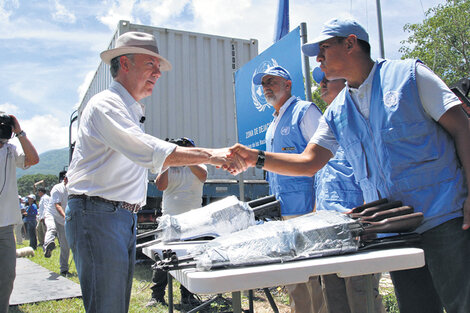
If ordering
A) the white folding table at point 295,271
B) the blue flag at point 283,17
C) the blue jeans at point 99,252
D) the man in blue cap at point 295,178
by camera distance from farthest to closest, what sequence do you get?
the blue flag at point 283,17
the man in blue cap at point 295,178
the blue jeans at point 99,252
the white folding table at point 295,271

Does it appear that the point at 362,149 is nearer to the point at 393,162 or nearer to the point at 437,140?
the point at 393,162

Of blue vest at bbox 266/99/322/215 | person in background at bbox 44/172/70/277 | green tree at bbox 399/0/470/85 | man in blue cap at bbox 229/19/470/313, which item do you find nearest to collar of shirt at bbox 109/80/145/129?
man in blue cap at bbox 229/19/470/313

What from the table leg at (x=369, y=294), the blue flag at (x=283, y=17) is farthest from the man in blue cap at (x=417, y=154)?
the blue flag at (x=283, y=17)

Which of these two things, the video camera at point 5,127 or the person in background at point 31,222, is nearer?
the video camera at point 5,127

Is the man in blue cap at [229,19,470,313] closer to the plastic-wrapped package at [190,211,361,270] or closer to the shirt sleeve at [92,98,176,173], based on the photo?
the plastic-wrapped package at [190,211,361,270]

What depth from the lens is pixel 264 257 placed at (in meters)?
1.30

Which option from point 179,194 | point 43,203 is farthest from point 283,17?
point 43,203

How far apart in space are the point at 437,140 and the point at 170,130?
6.89m

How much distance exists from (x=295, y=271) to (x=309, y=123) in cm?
212

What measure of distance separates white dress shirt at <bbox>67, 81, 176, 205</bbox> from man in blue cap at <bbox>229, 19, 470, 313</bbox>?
97cm

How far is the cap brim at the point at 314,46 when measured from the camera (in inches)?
75.3

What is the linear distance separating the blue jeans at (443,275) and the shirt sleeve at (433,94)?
0.45m

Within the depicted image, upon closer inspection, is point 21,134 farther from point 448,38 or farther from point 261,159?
point 448,38

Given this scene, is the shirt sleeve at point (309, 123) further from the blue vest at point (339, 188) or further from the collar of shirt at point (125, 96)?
the collar of shirt at point (125, 96)
